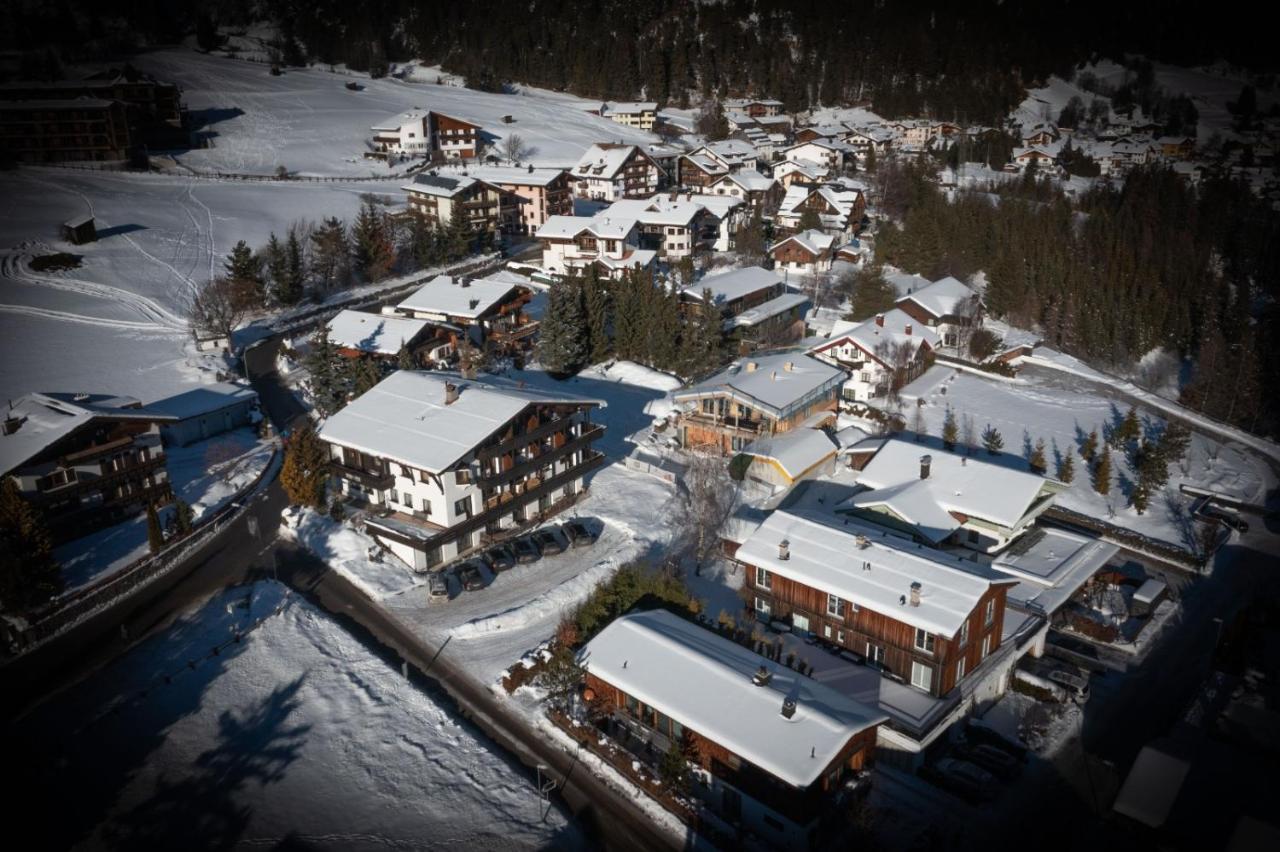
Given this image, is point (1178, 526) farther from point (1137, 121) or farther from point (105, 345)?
point (1137, 121)

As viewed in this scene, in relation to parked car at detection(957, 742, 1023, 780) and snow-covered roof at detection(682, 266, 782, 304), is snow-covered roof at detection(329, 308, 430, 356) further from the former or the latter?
parked car at detection(957, 742, 1023, 780)

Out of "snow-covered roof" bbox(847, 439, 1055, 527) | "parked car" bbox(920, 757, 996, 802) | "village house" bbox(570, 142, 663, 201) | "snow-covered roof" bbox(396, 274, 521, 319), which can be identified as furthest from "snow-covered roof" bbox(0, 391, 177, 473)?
"village house" bbox(570, 142, 663, 201)

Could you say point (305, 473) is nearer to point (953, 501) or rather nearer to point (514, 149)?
point (953, 501)

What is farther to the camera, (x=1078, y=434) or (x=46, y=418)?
(x=1078, y=434)

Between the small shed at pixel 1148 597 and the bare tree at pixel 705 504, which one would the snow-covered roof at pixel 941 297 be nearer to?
the bare tree at pixel 705 504

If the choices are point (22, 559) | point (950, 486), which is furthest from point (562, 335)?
point (22, 559)

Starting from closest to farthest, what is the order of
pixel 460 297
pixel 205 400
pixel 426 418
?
pixel 426 418, pixel 205 400, pixel 460 297

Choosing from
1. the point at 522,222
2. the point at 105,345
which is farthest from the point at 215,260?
the point at 522,222
